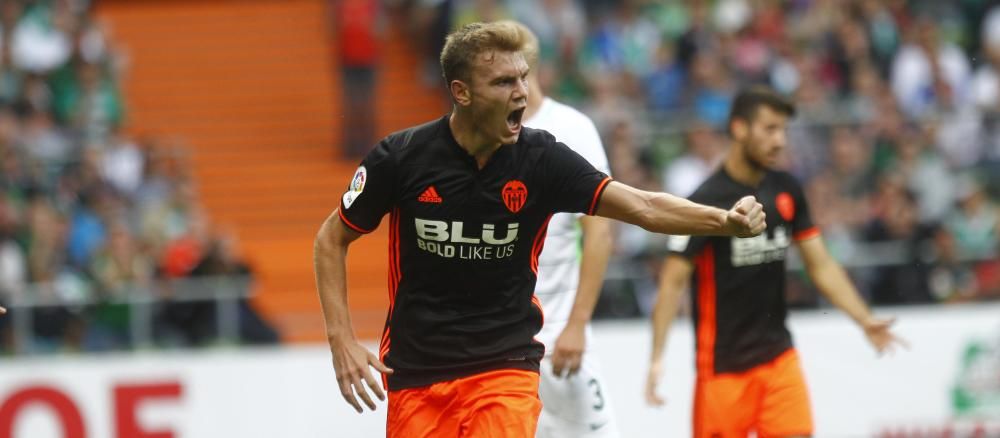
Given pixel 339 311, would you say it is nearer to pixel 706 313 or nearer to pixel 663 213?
pixel 663 213

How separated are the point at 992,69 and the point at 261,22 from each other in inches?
348

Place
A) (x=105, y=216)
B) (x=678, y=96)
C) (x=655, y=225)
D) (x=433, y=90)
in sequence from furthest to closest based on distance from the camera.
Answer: (x=433, y=90)
(x=678, y=96)
(x=105, y=216)
(x=655, y=225)

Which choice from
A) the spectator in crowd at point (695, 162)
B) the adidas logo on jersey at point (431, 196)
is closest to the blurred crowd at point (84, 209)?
the spectator in crowd at point (695, 162)

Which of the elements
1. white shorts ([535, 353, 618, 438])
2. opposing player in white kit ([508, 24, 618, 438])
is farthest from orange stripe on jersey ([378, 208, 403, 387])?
white shorts ([535, 353, 618, 438])

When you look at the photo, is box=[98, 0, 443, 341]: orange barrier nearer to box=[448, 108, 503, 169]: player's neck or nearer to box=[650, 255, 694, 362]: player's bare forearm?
box=[650, 255, 694, 362]: player's bare forearm

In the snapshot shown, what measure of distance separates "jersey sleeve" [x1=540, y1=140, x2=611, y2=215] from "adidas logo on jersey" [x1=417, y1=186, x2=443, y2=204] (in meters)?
0.42

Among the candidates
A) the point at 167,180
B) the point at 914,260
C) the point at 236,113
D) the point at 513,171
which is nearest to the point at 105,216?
the point at 167,180

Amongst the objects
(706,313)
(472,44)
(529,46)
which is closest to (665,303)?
(706,313)

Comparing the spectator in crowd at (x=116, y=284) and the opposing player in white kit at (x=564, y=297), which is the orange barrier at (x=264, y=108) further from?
the opposing player in white kit at (x=564, y=297)

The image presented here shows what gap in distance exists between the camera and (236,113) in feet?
61.8

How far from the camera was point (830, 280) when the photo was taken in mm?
8336

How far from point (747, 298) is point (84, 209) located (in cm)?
849

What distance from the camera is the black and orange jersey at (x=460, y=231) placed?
6.07 m

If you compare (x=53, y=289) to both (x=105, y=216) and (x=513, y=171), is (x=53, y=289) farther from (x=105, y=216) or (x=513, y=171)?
(x=513, y=171)
